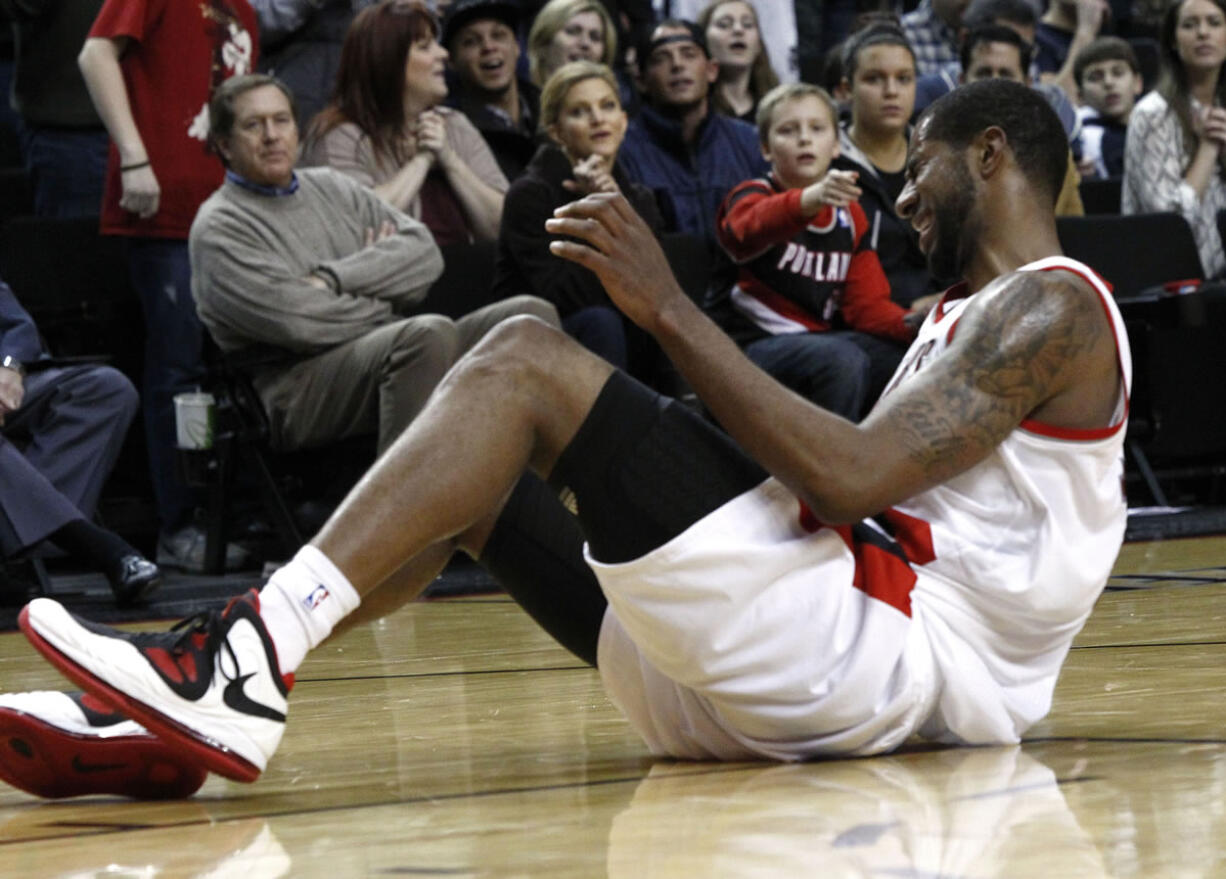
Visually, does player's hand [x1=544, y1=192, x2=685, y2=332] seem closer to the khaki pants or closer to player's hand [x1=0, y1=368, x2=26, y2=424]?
the khaki pants

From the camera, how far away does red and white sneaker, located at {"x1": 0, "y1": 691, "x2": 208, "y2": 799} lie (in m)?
2.36

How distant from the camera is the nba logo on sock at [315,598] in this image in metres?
2.29

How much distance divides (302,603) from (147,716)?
0.22 metres

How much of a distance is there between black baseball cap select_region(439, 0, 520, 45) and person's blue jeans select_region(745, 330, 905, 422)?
63.2 inches

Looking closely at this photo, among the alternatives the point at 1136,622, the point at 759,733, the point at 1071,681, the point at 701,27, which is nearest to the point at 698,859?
the point at 759,733

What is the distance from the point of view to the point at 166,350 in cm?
561

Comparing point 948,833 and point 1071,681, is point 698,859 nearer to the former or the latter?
point 948,833

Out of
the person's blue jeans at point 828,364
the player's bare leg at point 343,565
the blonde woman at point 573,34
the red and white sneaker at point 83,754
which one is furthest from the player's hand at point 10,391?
the player's bare leg at point 343,565

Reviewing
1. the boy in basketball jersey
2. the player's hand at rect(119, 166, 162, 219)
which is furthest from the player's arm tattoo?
the player's hand at rect(119, 166, 162, 219)

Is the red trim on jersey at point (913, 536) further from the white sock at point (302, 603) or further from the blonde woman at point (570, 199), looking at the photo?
the blonde woman at point (570, 199)

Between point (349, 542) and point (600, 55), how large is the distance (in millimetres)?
4587

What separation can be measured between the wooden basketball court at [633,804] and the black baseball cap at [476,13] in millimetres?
3560

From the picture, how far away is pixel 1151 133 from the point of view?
272 inches

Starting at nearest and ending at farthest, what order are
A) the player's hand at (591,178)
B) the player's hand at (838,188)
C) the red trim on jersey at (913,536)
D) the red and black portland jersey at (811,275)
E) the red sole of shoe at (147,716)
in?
Result: the red sole of shoe at (147,716) < the red trim on jersey at (913,536) < the player's hand at (838,188) < the player's hand at (591,178) < the red and black portland jersey at (811,275)
